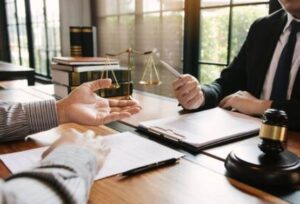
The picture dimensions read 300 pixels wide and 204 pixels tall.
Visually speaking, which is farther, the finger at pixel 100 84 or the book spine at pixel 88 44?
the book spine at pixel 88 44

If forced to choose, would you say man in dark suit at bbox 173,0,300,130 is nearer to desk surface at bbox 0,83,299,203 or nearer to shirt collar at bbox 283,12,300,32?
shirt collar at bbox 283,12,300,32

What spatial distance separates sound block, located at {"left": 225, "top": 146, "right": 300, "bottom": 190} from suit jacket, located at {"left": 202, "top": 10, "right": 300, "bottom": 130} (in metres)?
0.64

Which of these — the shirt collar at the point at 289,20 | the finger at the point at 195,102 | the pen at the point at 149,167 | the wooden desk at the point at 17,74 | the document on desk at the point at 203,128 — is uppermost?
the shirt collar at the point at 289,20

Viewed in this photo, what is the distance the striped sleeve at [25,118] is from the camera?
0.93 metres

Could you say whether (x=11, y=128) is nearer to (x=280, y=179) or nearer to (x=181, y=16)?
(x=280, y=179)

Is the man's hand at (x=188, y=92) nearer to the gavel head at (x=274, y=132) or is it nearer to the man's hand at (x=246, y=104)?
the man's hand at (x=246, y=104)

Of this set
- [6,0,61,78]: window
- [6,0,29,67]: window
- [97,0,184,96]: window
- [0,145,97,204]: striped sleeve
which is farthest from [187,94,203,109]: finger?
[6,0,29,67]: window

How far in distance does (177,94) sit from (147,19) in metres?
1.74

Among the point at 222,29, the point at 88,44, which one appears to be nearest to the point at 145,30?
the point at 222,29

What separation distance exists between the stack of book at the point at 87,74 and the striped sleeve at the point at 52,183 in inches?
39.1

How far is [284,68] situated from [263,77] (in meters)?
0.13

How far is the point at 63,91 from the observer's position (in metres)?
1.56

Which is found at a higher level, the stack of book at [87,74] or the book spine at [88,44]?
the book spine at [88,44]

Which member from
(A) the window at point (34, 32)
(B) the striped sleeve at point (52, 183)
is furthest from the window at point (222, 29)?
(A) the window at point (34, 32)
